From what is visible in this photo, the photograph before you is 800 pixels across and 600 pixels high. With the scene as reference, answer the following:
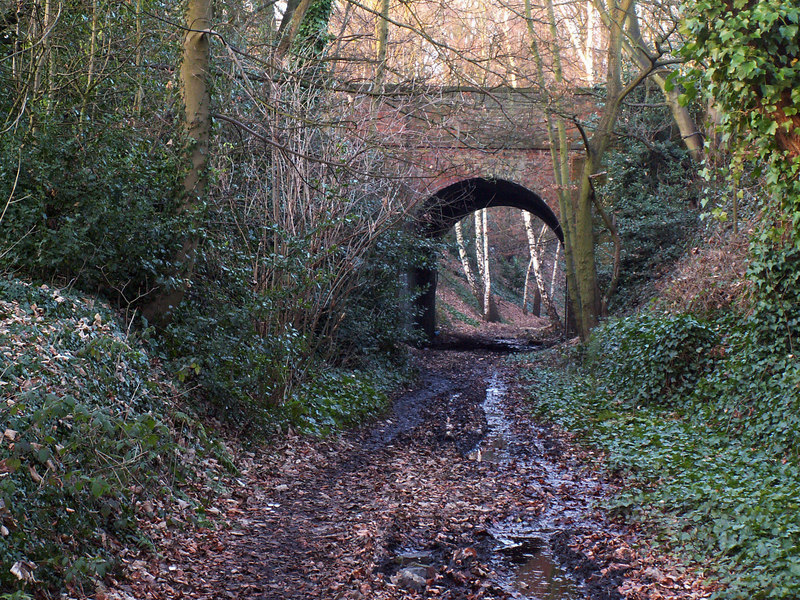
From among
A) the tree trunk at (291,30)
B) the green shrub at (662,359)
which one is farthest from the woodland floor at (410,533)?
the tree trunk at (291,30)

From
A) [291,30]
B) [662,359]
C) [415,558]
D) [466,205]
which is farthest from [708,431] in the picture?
[466,205]

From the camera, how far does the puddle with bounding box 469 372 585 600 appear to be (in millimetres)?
4637

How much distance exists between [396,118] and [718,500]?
889 cm

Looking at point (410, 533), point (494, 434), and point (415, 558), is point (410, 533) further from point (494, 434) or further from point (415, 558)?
point (494, 434)

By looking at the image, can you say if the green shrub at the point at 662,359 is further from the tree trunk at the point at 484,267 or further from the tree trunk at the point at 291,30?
the tree trunk at the point at 484,267

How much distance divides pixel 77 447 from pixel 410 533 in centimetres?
270

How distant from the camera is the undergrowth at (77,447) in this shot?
3.87 meters

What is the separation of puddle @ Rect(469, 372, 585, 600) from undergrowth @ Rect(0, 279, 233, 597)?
262cm

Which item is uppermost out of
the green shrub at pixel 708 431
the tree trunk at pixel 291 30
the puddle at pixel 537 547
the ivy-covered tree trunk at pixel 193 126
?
the tree trunk at pixel 291 30

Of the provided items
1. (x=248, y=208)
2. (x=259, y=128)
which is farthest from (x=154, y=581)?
(x=259, y=128)

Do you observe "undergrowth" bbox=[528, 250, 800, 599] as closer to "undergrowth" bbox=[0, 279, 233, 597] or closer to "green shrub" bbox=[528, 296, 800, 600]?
"green shrub" bbox=[528, 296, 800, 600]

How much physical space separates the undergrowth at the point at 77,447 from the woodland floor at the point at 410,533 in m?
0.35

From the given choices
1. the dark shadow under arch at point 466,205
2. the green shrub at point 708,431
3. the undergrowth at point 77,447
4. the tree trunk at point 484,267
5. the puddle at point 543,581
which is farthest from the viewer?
the tree trunk at point 484,267

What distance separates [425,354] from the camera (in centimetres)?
2000
